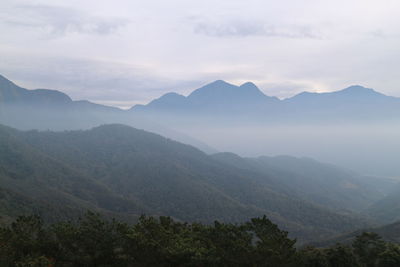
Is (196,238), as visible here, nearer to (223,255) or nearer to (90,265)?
(223,255)

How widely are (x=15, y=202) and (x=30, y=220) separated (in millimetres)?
140941

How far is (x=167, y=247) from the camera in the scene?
36062mm

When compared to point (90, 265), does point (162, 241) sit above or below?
above

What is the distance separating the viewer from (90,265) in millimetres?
38656

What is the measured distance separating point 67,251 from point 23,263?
9711 millimetres

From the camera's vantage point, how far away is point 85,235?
4197cm

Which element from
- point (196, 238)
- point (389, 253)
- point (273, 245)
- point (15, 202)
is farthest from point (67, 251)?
point (15, 202)

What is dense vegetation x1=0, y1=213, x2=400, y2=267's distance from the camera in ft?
117

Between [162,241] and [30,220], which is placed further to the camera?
[30,220]

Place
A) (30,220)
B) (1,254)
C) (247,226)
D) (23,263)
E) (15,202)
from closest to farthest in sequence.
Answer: (23,263), (1,254), (247,226), (30,220), (15,202)

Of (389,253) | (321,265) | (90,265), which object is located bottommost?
(90,265)

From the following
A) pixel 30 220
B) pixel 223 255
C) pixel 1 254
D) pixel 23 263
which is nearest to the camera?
pixel 23 263

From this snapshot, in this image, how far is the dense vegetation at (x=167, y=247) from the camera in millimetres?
35750

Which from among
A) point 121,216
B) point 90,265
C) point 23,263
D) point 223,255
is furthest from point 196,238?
point 121,216
